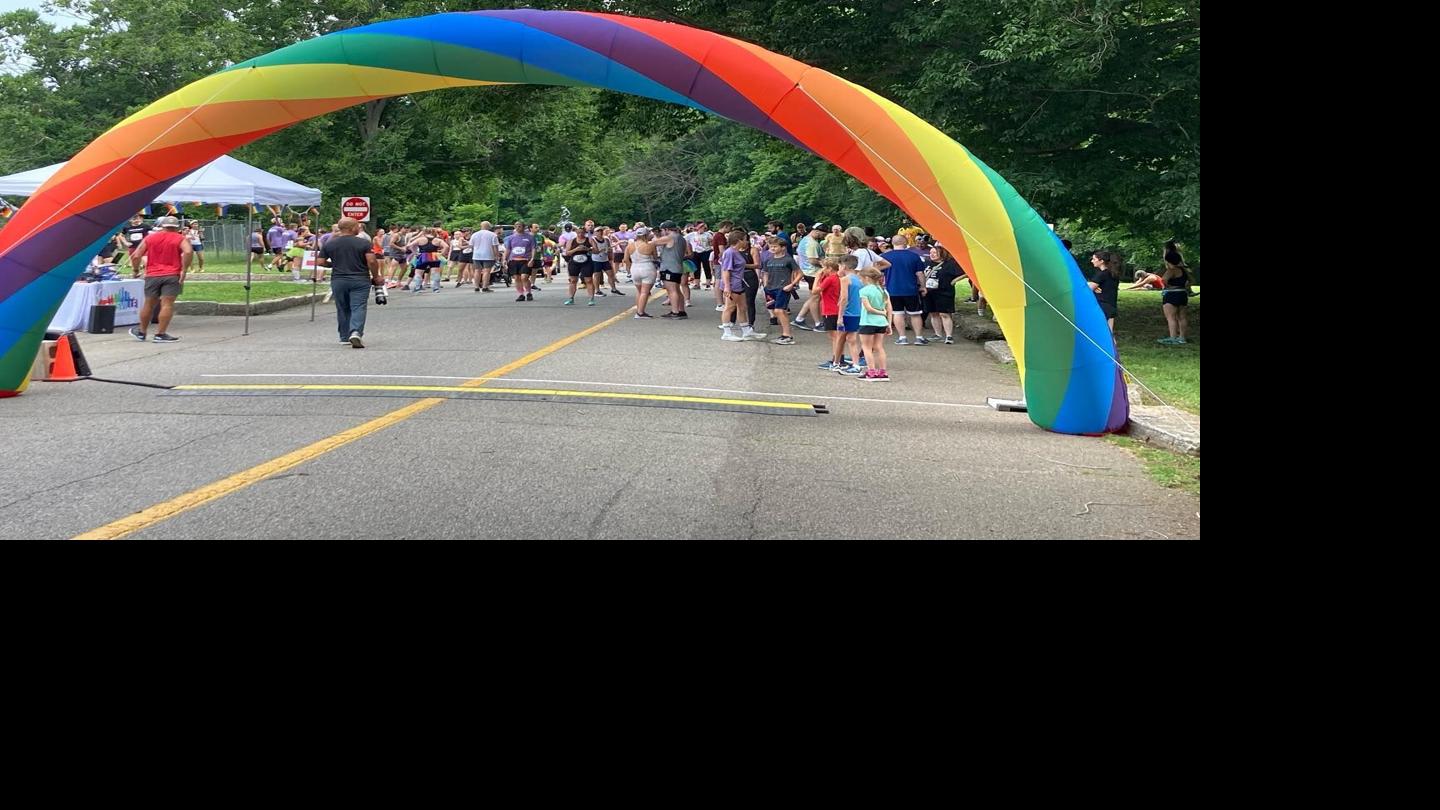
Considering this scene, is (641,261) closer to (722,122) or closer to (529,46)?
(529,46)

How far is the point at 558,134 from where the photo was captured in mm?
35781

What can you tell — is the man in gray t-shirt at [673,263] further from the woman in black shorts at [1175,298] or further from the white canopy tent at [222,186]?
the woman in black shorts at [1175,298]

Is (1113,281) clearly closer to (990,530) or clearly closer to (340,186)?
(990,530)

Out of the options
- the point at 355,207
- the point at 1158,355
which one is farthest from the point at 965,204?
the point at 355,207

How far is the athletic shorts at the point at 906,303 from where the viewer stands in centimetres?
1655

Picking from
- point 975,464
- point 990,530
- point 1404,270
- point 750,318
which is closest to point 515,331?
point 750,318

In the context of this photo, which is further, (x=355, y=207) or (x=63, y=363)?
(x=355, y=207)

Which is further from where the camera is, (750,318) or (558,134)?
(558,134)

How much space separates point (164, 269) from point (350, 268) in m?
2.58

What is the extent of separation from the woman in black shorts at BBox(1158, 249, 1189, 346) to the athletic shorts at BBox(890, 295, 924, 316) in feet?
12.8

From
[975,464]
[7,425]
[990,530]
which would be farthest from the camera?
[7,425]

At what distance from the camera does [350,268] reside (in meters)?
14.2

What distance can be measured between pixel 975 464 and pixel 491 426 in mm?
3426
